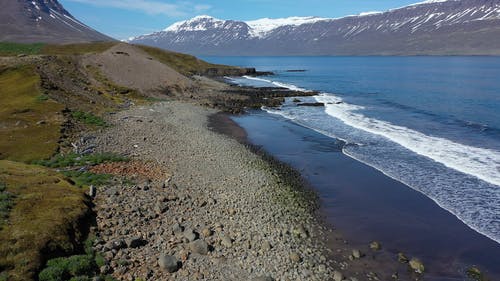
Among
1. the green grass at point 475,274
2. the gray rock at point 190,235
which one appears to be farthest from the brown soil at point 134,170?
the green grass at point 475,274

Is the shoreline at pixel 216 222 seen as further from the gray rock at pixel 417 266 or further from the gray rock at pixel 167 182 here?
the gray rock at pixel 417 266

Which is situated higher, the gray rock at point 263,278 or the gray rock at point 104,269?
the gray rock at point 104,269

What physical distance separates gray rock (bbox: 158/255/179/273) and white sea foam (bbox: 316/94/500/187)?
2125 centimetres

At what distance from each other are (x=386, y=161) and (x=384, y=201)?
27.6 ft

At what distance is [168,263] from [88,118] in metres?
25.8

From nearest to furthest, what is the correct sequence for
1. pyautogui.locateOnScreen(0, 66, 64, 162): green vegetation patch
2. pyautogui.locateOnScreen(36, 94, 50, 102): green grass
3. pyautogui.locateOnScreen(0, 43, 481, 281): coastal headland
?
pyautogui.locateOnScreen(0, 43, 481, 281): coastal headland < pyautogui.locateOnScreen(0, 66, 64, 162): green vegetation patch < pyautogui.locateOnScreen(36, 94, 50, 102): green grass

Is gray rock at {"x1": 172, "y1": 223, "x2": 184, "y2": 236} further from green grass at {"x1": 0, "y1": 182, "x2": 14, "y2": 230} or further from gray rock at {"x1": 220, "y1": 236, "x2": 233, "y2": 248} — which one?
green grass at {"x1": 0, "y1": 182, "x2": 14, "y2": 230}

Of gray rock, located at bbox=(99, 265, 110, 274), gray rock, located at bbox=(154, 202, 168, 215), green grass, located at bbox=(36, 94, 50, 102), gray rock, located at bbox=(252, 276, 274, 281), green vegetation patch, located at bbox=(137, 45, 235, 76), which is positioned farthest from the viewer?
green vegetation patch, located at bbox=(137, 45, 235, 76)

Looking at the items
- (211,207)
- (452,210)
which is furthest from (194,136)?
(452,210)

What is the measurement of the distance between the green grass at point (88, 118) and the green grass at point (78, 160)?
32.0 feet

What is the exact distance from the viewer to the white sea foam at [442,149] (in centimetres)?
2762

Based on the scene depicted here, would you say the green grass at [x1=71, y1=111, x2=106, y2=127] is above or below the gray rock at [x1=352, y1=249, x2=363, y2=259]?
above

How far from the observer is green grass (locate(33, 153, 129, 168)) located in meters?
23.4

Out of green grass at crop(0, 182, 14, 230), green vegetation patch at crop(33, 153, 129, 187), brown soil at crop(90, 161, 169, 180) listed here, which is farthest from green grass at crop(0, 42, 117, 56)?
green grass at crop(0, 182, 14, 230)
